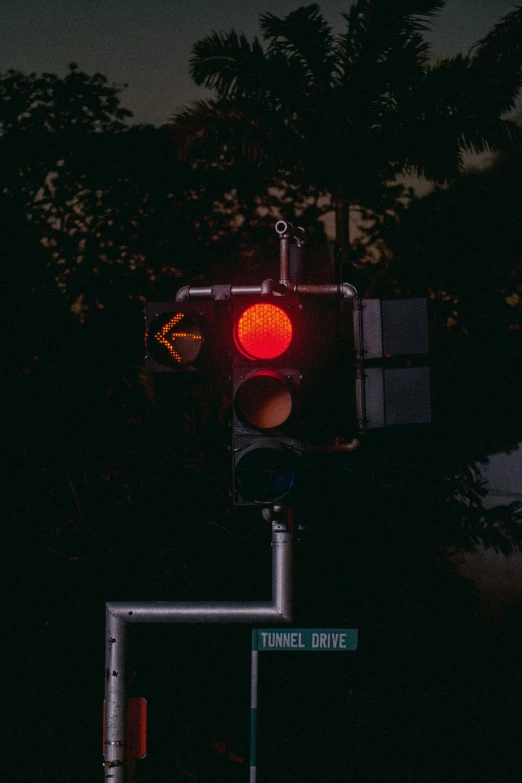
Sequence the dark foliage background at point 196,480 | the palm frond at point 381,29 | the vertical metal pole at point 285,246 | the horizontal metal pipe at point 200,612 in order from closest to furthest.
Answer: the horizontal metal pipe at point 200,612
the vertical metal pole at point 285,246
the dark foliage background at point 196,480
the palm frond at point 381,29

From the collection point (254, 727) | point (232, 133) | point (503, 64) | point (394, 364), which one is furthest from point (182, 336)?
point (503, 64)

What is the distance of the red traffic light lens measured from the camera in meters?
4.59

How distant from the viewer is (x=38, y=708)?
10336mm

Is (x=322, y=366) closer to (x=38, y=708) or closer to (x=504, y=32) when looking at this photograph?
(x=38, y=708)

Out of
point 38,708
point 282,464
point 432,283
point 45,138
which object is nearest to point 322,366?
point 282,464

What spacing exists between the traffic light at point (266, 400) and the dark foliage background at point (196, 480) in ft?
2.93

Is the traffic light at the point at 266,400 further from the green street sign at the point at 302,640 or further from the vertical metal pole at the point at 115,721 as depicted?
the vertical metal pole at the point at 115,721

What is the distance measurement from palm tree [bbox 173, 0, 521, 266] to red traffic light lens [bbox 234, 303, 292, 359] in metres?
10.3

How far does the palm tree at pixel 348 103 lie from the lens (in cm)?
1491

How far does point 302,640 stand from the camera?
4785 millimetres

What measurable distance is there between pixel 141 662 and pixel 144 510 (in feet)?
5.35

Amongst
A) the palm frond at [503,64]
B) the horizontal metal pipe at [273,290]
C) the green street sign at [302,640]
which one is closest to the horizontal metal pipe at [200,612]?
the green street sign at [302,640]

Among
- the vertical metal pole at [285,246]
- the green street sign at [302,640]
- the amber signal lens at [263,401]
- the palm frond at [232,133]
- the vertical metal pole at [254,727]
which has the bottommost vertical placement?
the vertical metal pole at [254,727]

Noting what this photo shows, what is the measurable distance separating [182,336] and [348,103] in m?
11.4
